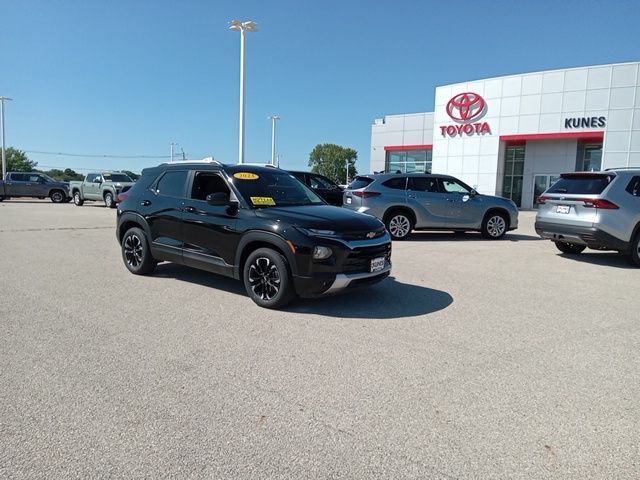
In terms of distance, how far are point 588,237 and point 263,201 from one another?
Answer: 6.24 metres

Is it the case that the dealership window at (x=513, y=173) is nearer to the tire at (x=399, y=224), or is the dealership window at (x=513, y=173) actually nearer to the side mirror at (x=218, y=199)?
the tire at (x=399, y=224)

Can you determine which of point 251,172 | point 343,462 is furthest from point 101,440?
point 251,172

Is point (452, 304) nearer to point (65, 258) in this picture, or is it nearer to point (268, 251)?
point (268, 251)

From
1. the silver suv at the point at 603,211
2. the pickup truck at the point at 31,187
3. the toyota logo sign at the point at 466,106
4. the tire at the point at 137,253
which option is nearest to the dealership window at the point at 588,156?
the toyota logo sign at the point at 466,106

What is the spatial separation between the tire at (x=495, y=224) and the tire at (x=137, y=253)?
360 inches

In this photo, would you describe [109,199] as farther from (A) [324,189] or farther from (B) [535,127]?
(B) [535,127]

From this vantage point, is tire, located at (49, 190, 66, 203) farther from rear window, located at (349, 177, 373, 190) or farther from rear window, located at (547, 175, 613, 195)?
rear window, located at (547, 175, 613, 195)

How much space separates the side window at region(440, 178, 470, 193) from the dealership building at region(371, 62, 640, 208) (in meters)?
20.5

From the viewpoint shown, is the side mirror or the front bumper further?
the front bumper

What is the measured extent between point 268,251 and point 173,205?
2.05m

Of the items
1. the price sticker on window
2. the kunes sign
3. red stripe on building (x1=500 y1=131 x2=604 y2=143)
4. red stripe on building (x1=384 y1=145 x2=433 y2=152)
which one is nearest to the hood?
the price sticker on window

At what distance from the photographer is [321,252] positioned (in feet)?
16.7

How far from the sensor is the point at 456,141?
33.4 m

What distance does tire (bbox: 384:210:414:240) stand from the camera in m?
12.2
